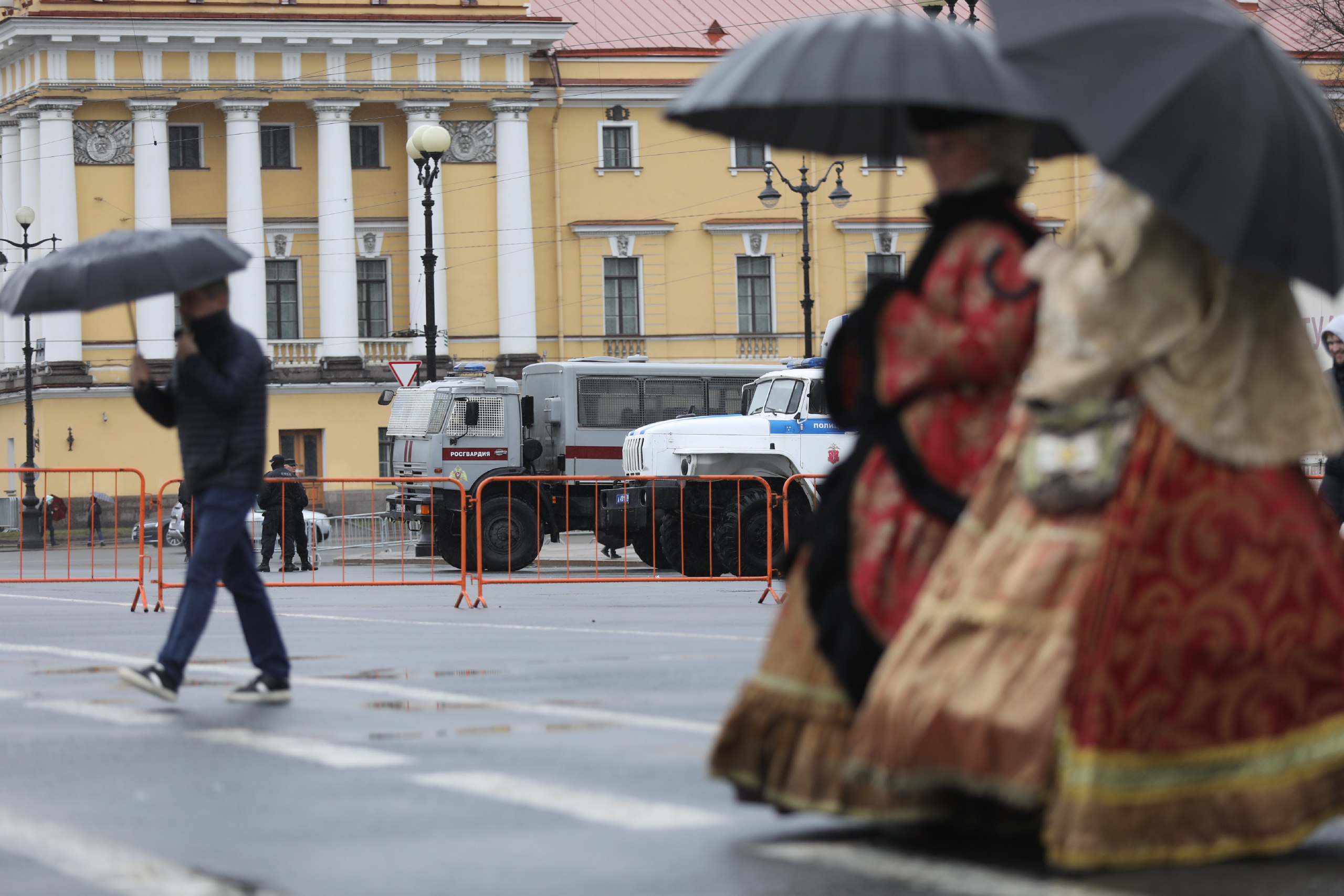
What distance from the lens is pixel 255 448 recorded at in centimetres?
916

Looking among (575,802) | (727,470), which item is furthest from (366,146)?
(575,802)

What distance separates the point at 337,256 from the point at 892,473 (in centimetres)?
5316

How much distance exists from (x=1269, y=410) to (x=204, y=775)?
3.64 m

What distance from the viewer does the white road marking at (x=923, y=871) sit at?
15.8 ft

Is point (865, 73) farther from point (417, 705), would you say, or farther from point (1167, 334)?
point (417, 705)

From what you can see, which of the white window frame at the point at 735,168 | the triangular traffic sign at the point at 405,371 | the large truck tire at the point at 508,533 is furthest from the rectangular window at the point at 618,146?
the large truck tire at the point at 508,533

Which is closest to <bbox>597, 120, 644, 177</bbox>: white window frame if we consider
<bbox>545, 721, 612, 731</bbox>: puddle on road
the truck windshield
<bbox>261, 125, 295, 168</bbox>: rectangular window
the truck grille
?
<bbox>261, 125, 295, 168</bbox>: rectangular window

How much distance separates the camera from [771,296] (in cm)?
6003

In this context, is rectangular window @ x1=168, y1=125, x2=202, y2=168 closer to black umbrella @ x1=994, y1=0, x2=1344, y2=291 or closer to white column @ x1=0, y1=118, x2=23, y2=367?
white column @ x1=0, y1=118, x2=23, y2=367

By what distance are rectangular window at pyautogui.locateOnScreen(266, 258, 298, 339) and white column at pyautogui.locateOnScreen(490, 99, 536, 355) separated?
5.56 metres

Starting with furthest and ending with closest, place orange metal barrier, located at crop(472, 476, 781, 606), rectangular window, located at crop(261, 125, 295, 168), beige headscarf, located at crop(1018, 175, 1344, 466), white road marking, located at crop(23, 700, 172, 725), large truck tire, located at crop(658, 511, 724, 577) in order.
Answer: rectangular window, located at crop(261, 125, 295, 168), large truck tire, located at crop(658, 511, 724, 577), orange metal barrier, located at crop(472, 476, 781, 606), white road marking, located at crop(23, 700, 172, 725), beige headscarf, located at crop(1018, 175, 1344, 466)

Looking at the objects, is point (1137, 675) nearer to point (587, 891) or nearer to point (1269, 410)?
point (1269, 410)

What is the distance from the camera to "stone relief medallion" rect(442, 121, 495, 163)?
57.2 meters

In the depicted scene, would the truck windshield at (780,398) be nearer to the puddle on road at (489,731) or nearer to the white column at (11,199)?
the puddle on road at (489,731)
